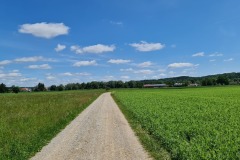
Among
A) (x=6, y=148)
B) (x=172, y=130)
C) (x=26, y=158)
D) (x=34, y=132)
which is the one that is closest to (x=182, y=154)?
(x=172, y=130)

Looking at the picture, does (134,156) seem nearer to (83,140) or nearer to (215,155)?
(215,155)

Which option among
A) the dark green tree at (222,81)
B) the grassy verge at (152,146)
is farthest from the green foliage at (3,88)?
the grassy verge at (152,146)

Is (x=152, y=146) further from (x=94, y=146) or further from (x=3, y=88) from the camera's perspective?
(x=3, y=88)

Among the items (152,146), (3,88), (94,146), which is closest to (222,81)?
(3,88)

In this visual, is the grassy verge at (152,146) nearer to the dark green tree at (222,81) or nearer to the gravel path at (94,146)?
the gravel path at (94,146)

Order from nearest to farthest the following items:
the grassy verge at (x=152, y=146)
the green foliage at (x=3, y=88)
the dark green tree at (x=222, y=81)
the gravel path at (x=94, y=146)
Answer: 1. the grassy verge at (x=152, y=146)
2. the gravel path at (x=94, y=146)
3. the green foliage at (x=3, y=88)
4. the dark green tree at (x=222, y=81)

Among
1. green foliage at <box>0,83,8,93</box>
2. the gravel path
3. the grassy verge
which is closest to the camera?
the grassy verge

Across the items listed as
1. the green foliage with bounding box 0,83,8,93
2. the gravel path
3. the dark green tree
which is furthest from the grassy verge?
the dark green tree

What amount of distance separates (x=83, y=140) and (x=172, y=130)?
458cm

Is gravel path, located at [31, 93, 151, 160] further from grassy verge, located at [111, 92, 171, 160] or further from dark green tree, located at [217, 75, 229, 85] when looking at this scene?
dark green tree, located at [217, 75, 229, 85]

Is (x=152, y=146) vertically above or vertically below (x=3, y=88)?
below

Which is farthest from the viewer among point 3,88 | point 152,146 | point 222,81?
point 222,81

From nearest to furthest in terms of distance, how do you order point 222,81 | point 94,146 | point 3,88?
A: point 94,146 < point 3,88 < point 222,81

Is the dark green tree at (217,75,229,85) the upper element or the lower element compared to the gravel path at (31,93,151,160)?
upper
